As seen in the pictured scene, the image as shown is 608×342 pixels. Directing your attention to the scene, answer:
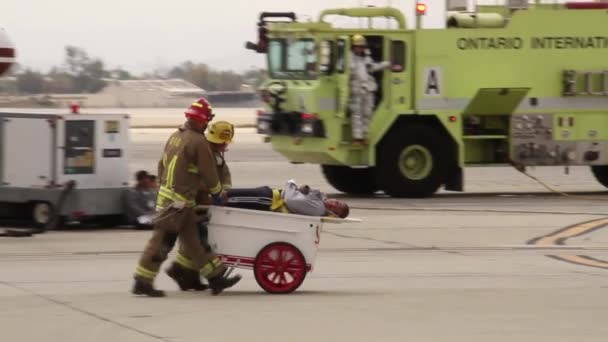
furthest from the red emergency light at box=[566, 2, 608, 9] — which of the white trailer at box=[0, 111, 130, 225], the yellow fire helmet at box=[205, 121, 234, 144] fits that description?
the yellow fire helmet at box=[205, 121, 234, 144]

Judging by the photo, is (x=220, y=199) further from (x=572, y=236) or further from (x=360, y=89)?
(x=360, y=89)

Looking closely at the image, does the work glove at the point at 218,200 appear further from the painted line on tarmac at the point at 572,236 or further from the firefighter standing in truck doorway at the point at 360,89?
the firefighter standing in truck doorway at the point at 360,89

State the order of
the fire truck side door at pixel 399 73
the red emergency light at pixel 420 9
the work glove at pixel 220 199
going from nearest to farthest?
the work glove at pixel 220 199 → the fire truck side door at pixel 399 73 → the red emergency light at pixel 420 9

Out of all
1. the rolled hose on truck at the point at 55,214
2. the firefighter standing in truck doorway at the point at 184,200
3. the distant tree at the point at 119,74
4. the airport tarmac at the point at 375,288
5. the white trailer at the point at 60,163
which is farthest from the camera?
the distant tree at the point at 119,74

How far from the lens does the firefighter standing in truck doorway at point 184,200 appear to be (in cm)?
1128

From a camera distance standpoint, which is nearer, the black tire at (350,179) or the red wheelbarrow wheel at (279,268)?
the red wheelbarrow wheel at (279,268)

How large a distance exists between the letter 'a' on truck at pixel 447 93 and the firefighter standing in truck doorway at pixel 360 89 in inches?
6.9

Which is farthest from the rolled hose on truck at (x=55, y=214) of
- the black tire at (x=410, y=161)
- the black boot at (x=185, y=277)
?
the black tire at (x=410, y=161)

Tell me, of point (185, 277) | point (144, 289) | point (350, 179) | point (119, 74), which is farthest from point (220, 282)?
point (119, 74)

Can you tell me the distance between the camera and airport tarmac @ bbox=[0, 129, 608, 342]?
9.91 m

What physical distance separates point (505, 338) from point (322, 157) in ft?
41.2

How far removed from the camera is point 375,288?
12.2 metres

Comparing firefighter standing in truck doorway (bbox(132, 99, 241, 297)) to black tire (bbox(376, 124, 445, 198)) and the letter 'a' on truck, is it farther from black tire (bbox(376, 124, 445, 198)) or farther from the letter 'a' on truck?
black tire (bbox(376, 124, 445, 198))

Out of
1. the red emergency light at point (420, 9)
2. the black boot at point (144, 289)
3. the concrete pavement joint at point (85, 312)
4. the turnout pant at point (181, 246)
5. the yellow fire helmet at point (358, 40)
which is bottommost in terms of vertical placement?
the concrete pavement joint at point (85, 312)
